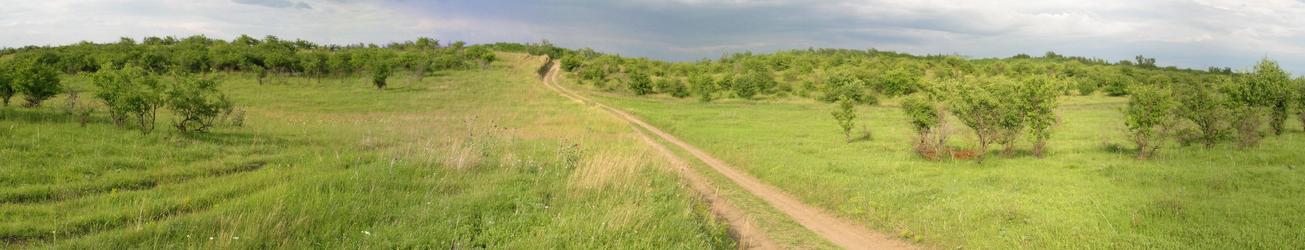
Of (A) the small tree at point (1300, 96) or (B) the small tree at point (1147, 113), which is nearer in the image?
(B) the small tree at point (1147, 113)

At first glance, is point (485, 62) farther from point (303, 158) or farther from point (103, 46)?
point (303, 158)

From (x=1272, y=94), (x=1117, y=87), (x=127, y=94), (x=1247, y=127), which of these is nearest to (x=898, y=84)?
(x=1117, y=87)

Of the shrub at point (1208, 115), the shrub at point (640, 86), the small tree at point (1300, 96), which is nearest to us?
the shrub at point (1208, 115)

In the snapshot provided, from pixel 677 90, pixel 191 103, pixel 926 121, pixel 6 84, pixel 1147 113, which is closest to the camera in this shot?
pixel 191 103

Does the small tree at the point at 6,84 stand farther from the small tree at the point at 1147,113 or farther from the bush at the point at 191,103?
the small tree at the point at 1147,113

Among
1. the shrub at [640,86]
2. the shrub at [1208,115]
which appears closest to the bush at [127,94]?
→ the shrub at [1208,115]

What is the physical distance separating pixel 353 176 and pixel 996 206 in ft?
27.3

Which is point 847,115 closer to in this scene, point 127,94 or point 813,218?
point 813,218

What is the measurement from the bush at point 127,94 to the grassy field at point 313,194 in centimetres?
44

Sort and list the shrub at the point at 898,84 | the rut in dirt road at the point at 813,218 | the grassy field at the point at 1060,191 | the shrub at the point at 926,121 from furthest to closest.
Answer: the shrub at the point at 898,84 → the shrub at the point at 926,121 → the rut in dirt road at the point at 813,218 → the grassy field at the point at 1060,191

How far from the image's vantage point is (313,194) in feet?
25.0

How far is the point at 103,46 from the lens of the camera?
52375 millimetres

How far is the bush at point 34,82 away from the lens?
16.7 metres

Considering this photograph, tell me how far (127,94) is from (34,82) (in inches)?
290
